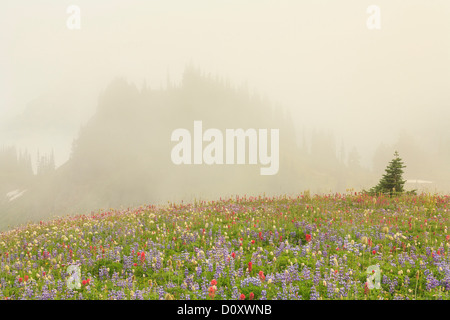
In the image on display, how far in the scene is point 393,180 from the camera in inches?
635

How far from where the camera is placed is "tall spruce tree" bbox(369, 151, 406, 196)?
1602 cm

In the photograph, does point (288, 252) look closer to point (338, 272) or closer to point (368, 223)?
point (338, 272)

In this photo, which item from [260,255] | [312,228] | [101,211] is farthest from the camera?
[101,211]

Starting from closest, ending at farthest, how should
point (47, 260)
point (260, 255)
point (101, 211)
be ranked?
point (260, 255), point (47, 260), point (101, 211)

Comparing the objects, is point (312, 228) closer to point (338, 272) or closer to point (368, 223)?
point (368, 223)

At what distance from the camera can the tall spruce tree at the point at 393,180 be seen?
16.0 metres
